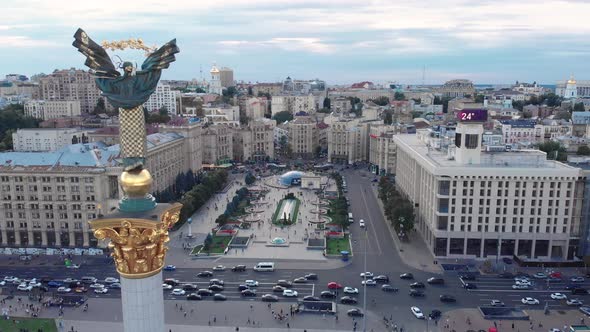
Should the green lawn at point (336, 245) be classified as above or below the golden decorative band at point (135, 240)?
below

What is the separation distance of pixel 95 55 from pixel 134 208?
4.27 meters

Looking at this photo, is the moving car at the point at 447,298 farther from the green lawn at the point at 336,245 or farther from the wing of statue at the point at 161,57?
the wing of statue at the point at 161,57

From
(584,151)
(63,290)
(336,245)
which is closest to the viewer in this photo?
(63,290)

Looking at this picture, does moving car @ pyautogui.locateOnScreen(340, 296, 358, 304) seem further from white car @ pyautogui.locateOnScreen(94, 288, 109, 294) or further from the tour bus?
white car @ pyautogui.locateOnScreen(94, 288, 109, 294)

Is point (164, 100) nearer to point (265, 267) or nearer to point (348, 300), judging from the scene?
point (265, 267)

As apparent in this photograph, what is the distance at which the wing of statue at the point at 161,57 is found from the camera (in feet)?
45.7

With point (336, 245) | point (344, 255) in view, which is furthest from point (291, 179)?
point (344, 255)

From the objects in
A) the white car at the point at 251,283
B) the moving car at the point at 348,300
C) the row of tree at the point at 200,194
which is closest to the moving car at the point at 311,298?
the moving car at the point at 348,300

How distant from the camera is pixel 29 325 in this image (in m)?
42.9

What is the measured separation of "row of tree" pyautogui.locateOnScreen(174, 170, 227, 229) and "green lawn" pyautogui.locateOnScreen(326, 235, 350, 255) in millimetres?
21491

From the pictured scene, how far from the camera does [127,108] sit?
1369cm

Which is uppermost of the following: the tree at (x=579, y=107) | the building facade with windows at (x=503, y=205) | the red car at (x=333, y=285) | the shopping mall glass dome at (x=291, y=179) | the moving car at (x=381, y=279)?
the tree at (x=579, y=107)

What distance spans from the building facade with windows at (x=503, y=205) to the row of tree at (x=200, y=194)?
3478 centimetres

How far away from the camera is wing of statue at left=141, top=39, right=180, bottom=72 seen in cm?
1393
